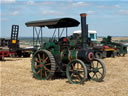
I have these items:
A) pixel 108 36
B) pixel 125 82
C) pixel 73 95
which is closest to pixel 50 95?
pixel 73 95

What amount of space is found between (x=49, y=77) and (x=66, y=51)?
1193 millimetres

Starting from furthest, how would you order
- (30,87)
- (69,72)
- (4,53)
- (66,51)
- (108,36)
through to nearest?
(108,36) < (4,53) < (66,51) < (69,72) < (30,87)

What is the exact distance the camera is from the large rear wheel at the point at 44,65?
306 inches

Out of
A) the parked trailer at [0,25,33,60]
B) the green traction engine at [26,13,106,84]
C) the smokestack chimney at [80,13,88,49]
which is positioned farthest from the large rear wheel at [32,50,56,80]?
the parked trailer at [0,25,33,60]

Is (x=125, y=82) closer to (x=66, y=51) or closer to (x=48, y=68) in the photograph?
(x=66, y=51)

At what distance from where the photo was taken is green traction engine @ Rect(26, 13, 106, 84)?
7.43 metres

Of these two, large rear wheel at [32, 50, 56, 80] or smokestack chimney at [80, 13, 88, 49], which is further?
large rear wheel at [32, 50, 56, 80]

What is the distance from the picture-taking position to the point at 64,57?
8.10 metres

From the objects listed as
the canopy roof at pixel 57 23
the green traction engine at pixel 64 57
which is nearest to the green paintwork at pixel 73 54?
the green traction engine at pixel 64 57

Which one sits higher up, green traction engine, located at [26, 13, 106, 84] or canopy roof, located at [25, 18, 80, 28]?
canopy roof, located at [25, 18, 80, 28]

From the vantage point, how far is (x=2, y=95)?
5816 mm

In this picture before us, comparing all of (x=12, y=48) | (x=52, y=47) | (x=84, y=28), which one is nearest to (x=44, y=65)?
(x=52, y=47)

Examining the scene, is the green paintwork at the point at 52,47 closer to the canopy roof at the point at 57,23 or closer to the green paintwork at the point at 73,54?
the green paintwork at the point at 73,54

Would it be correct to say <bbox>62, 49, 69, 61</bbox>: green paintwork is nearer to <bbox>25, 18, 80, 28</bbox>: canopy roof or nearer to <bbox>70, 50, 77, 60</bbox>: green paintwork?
<bbox>70, 50, 77, 60</bbox>: green paintwork
